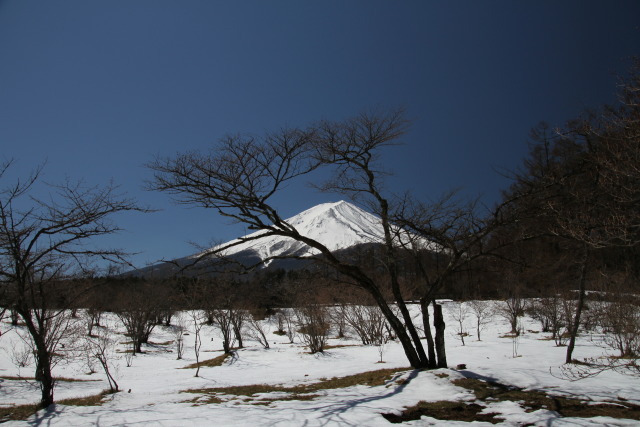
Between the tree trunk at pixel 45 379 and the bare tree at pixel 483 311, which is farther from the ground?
the tree trunk at pixel 45 379

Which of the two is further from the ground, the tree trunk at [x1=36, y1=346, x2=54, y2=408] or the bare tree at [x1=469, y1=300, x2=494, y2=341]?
the tree trunk at [x1=36, y1=346, x2=54, y2=408]

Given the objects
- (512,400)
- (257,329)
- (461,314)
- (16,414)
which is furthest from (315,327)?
(512,400)

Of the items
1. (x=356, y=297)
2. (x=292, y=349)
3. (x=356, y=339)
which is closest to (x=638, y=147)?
(x=356, y=297)

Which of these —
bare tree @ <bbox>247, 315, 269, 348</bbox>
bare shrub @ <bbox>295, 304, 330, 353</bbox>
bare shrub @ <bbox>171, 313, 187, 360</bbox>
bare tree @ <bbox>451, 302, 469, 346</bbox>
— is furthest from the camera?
bare tree @ <bbox>451, 302, 469, 346</bbox>

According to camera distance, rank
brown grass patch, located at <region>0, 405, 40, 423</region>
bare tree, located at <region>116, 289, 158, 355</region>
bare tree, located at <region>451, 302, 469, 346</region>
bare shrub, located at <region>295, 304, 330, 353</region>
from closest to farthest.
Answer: brown grass patch, located at <region>0, 405, 40, 423</region> → bare shrub, located at <region>295, 304, 330, 353</region> → bare tree, located at <region>116, 289, 158, 355</region> → bare tree, located at <region>451, 302, 469, 346</region>

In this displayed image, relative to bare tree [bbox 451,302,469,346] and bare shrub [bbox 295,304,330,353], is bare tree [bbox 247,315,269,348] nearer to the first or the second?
bare shrub [bbox 295,304,330,353]

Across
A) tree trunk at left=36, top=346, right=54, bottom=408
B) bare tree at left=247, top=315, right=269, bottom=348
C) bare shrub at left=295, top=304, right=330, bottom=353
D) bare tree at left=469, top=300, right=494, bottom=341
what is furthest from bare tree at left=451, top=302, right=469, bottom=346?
tree trunk at left=36, top=346, right=54, bottom=408

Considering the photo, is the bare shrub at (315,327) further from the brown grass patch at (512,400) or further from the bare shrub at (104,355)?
the brown grass patch at (512,400)

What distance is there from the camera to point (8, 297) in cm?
799

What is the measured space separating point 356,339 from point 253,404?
93.7 feet

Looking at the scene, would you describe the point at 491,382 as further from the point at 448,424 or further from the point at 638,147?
the point at 638,147

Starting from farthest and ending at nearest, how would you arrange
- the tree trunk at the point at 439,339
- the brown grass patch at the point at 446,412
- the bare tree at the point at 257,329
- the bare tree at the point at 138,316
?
1. the bare tree at the point at 138,316
2. the bare tree at the point at 257,329
3. the tree trunk at the point at 439,339
4. the brown grass patch at the point at 446,412

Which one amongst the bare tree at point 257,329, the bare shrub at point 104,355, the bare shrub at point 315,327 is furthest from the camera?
the bare tree at point 257,329

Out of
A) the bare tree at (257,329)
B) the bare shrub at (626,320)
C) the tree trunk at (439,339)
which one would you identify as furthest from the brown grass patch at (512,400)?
the bare tree at (257,329)
